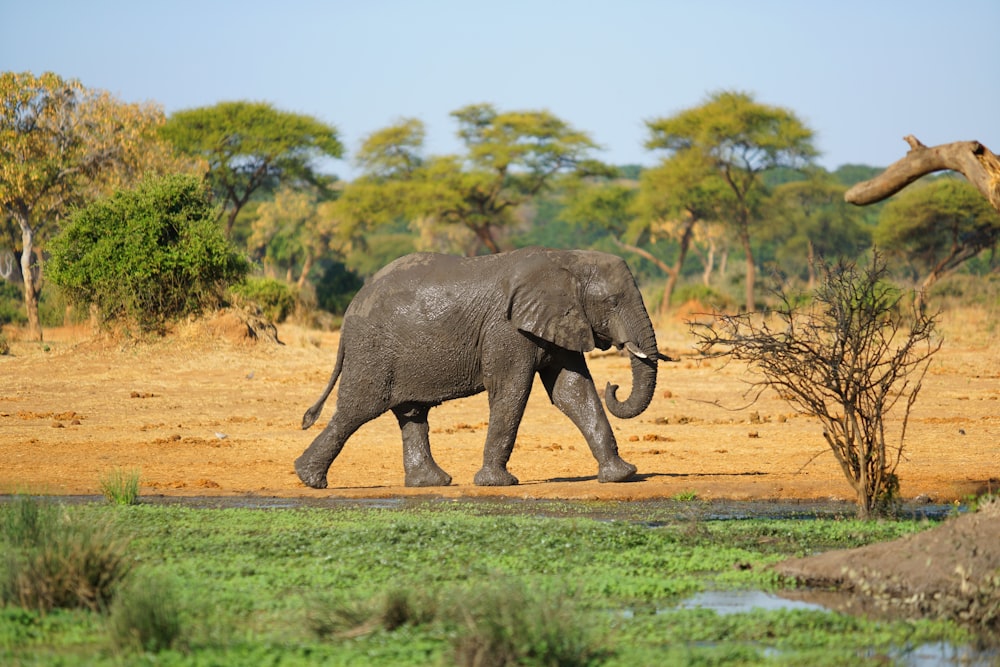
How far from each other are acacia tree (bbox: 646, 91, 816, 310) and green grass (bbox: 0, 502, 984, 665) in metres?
36.7

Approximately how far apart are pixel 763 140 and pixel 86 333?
28.2 meters

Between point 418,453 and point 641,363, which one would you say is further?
point 418,453

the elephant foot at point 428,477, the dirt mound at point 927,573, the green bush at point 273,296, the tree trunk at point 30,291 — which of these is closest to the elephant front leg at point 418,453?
the elephant foot at point 428,477

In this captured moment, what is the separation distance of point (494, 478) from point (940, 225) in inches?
1611

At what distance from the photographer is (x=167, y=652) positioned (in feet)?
21.6

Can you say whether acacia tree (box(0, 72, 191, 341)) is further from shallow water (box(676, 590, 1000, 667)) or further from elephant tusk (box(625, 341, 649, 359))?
shallow water (box(676, 590, 1000, 667))

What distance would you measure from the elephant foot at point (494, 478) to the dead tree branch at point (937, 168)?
17.5 feet

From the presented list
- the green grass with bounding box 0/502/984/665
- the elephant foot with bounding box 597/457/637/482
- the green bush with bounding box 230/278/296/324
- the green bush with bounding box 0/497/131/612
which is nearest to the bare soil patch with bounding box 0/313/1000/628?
the elephant foot with bounding box 597/457/637/482

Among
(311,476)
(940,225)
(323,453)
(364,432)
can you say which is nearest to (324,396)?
(323,453)

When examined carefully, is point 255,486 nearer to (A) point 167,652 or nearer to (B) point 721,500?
(B) point 721,500

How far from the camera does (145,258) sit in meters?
24.6

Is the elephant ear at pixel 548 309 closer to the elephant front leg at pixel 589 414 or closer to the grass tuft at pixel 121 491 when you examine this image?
the elephant front leg at pixel 589 414

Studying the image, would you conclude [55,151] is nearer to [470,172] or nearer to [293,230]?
[470,172]

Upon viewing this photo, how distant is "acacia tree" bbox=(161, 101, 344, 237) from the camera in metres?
47.4
